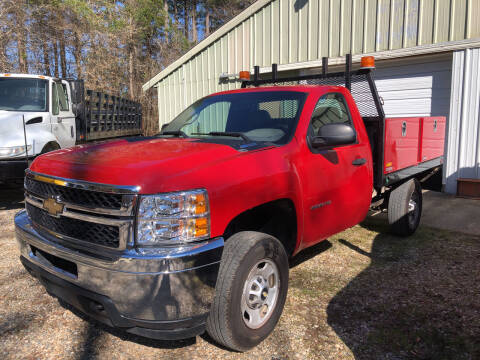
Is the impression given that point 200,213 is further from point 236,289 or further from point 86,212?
point 86,212

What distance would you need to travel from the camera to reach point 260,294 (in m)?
2.67

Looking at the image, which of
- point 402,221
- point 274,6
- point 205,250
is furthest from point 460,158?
point 205,250

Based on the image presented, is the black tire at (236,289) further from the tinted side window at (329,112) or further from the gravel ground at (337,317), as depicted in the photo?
the tinted side window at (329,112)

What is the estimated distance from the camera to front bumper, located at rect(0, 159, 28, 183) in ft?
19.3

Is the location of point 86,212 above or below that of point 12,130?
below

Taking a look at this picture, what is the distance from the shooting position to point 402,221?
4.93 meters

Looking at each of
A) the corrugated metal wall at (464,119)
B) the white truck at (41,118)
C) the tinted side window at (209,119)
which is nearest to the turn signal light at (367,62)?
the tinted side window at (209,119)

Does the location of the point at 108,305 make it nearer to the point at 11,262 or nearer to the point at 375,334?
the point at 375,334

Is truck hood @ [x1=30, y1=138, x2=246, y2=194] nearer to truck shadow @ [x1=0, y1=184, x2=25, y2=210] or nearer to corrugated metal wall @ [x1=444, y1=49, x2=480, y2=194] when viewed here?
truck shadow @ [x1=0, y1=184, x2=25, y2=210]

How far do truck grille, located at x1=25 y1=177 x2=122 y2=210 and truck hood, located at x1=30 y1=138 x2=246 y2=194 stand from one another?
83 millimetres

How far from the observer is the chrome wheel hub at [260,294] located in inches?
102

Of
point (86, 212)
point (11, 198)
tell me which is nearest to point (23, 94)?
point (11, 198)

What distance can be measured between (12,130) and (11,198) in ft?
6.45

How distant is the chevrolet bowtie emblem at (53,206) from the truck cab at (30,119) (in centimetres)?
393
